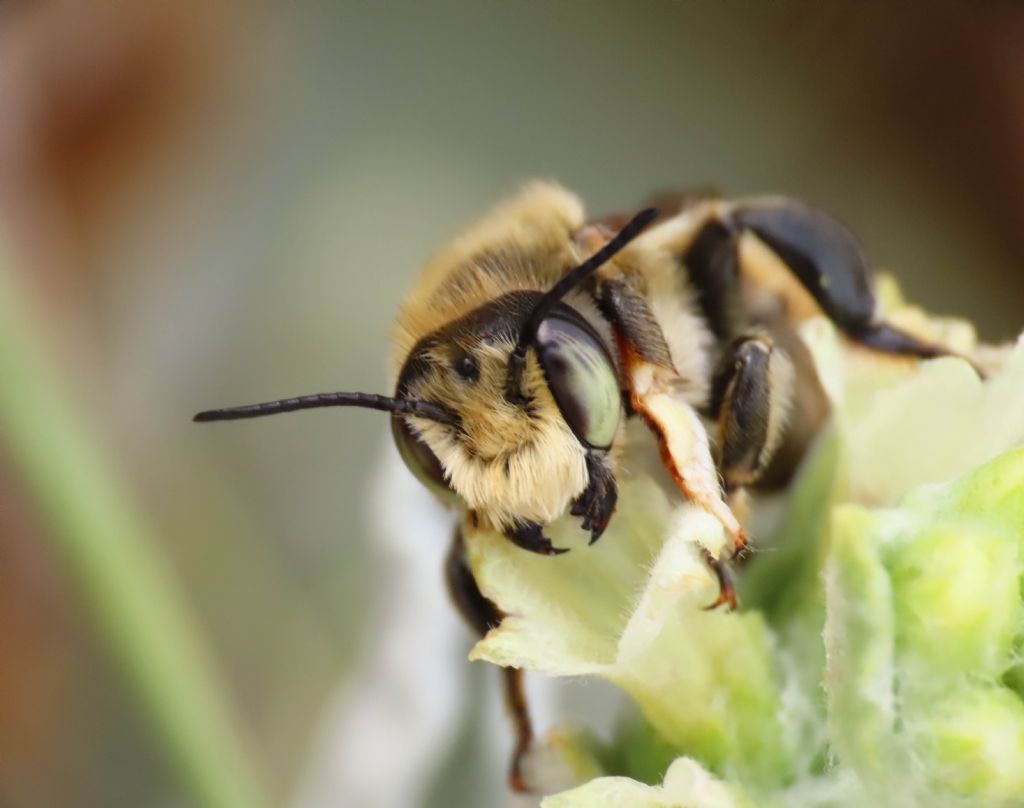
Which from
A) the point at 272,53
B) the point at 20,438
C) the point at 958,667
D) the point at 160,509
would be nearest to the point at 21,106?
the point at 272,53

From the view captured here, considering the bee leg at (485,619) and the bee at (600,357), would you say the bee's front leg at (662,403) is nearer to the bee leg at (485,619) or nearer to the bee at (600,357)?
the bee at (600,357)

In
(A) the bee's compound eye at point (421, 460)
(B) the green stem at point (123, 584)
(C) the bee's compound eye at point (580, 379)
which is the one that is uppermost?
(C) the bee's compound eye at point (580, 379)

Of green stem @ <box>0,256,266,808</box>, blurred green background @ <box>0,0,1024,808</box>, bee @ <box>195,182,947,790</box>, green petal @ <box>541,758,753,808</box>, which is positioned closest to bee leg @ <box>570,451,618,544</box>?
bee @ <box>195,182,947,790</box>

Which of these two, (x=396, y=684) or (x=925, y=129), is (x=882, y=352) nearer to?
(x=396, y=684)

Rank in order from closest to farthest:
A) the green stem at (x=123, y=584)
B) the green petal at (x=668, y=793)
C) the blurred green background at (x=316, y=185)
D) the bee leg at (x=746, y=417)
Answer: the green petal at (x=668, y=793)
the bee leg at (x=746, y=417)
the green stem at (x=123, y=584)
the blurred green background at (x=316, y=185)

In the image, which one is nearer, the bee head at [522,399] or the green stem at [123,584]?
the bee head at [522,399]

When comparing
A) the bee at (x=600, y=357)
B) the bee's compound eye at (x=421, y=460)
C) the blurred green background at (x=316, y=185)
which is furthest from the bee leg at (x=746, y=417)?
the blurred green background at (x=316, y=185)

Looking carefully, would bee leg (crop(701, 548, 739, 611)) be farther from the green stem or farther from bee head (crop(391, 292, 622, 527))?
the green stem
